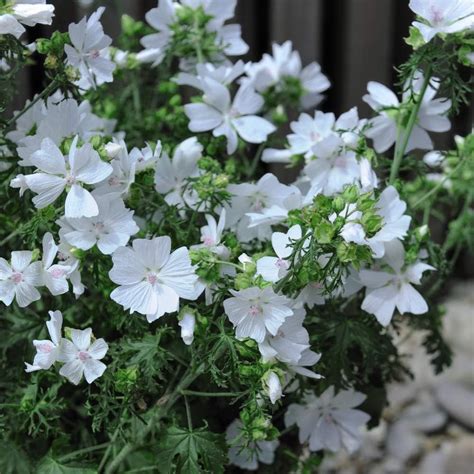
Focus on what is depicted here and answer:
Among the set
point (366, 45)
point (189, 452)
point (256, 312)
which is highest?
point (256, 312)

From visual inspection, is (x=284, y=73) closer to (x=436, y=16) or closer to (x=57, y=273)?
(x=436, y=16)

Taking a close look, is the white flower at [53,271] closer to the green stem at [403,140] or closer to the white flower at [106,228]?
the white flower at [106,228]

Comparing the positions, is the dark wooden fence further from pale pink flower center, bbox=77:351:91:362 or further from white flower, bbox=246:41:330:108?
pale pink flower center, bbox=77:351:91:362

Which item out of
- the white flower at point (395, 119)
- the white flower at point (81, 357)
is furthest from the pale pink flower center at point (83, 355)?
the white flower at point (395, 119)

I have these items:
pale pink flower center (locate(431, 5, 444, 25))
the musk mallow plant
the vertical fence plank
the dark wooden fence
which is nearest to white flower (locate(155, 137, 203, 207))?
the musk mallow plant

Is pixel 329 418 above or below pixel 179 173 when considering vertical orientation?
below

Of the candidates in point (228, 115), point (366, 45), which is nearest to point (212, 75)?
point (228, 115)

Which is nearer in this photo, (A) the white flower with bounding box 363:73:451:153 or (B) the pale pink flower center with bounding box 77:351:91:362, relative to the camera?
(B) the pale pink flower center with bounding box 77:351:91:362
